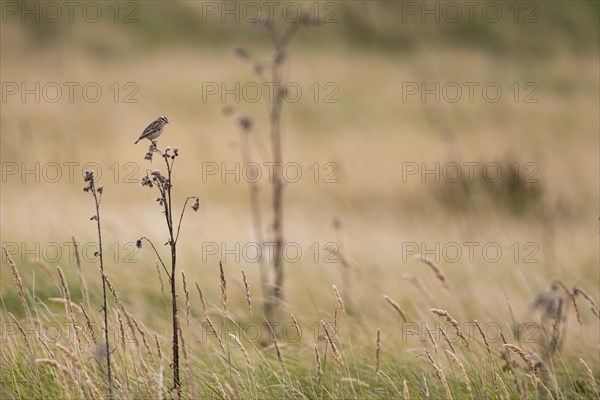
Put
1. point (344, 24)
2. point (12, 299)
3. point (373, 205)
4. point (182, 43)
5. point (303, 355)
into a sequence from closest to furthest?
point (303, 355) < point (12, 299) < point (373, 205) < point (182, 43) < point (344, 24)

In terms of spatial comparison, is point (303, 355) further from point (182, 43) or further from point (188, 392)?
point (182, 43)

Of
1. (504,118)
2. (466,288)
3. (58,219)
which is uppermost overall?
(504,118)

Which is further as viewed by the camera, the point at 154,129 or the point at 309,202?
the point at 309,202

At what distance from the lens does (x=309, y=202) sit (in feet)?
44.1

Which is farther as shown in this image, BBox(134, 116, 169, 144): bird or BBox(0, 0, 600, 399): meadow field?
BBox(0, 0, 600, 399): meadow field

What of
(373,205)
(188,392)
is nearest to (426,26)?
(373,205)

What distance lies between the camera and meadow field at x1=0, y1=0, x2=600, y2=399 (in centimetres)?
344

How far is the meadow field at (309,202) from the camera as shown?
344cm

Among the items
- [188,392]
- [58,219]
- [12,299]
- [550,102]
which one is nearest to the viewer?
[188,392]

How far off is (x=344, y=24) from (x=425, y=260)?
25.6 metres

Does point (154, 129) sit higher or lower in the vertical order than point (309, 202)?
higher

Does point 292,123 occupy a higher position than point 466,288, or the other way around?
point 292,123

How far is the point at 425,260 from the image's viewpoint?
11.6 ft

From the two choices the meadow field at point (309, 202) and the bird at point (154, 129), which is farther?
the meadow field at point (309, 202)
